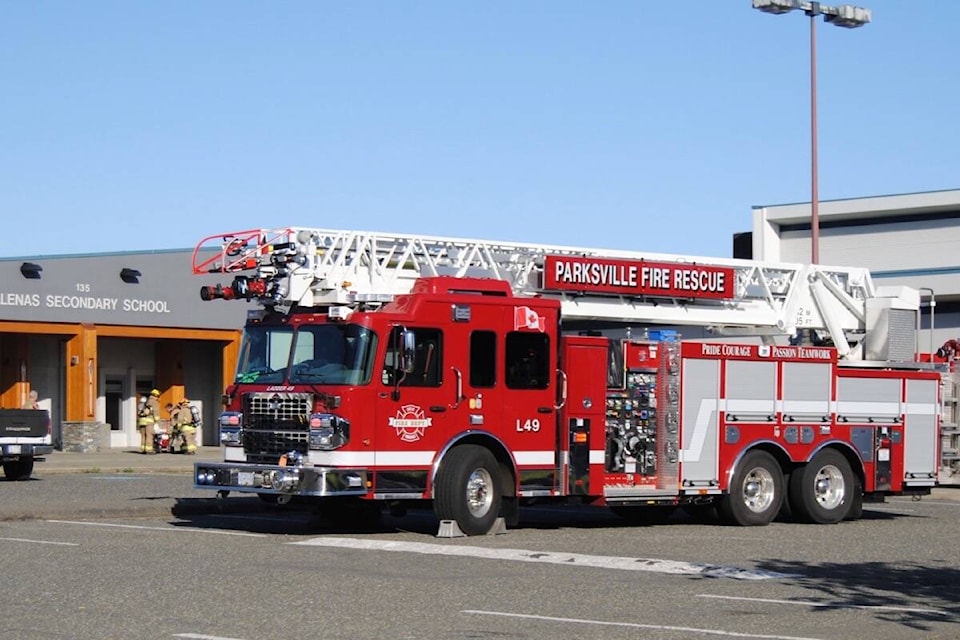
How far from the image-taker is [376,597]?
11.6 meters

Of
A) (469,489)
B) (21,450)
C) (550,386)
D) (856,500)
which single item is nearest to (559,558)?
(469,489)

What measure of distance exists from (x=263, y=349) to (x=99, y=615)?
23.1ft

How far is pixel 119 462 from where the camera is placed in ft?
113

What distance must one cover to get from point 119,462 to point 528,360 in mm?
19159

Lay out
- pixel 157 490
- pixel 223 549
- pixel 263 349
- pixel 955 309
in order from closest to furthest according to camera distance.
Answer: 1. pixel 223 549
2. pixel 263 349
3. pixel 157 490
4. pixel 955 309

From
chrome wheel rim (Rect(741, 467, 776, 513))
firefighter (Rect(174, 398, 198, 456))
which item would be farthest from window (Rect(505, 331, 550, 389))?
firefighter (Rect(174, 398, 198, 456))

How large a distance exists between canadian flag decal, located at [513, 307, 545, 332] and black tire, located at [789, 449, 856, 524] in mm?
4518

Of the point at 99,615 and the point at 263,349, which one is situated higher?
the point at 263,349

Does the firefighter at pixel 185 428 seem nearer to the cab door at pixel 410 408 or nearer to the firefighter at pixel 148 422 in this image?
the firefighter at pixel 148 422

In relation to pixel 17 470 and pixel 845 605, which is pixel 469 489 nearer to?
pixel 845 605

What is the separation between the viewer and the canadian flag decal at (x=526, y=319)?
17.6 metres

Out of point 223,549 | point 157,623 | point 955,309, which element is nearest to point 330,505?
point 223,549

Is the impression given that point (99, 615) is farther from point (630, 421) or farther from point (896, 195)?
point (896, 195)

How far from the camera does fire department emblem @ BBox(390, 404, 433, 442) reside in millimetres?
16531
